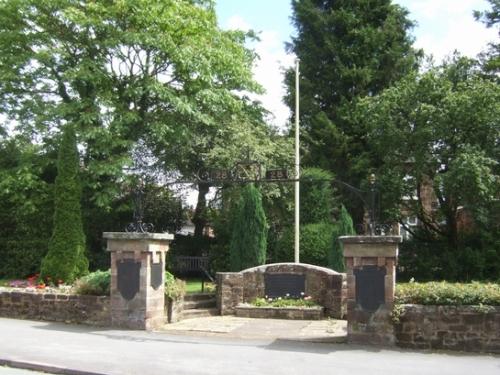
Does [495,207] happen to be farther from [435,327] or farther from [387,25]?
[435,327]

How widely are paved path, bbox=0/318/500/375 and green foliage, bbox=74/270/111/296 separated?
68.5 inches

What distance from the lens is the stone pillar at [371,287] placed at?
11.2 metres

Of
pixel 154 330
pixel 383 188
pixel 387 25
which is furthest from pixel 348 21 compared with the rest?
pixel 154 330

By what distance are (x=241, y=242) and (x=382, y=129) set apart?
7617 mm

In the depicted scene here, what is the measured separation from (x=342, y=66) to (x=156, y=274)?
1742cm

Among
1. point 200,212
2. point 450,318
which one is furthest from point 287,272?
point 200,212

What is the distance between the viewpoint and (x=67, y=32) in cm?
2288

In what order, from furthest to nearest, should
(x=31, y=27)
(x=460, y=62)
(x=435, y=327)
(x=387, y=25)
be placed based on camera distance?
(x=387, y=25), (x=460, y=62), (x=31, y=27), (x=435, y=327)

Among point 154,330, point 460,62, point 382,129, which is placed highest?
point 460,62

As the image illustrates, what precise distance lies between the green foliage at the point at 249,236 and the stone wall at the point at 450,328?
1067cm

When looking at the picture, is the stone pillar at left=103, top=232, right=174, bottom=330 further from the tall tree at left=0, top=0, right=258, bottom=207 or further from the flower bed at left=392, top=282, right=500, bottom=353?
the tall tree at left=0, top=0, right=258, bottom=207

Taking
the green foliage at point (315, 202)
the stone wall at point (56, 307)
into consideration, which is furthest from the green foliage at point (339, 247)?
the stone wall at point (56, 307)

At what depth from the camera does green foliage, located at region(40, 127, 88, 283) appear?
57.9 ft

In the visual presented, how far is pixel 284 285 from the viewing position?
1736 centimetres
